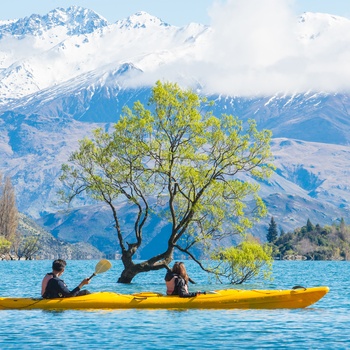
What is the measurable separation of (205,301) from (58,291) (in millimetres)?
6283

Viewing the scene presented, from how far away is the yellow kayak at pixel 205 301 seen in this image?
3684 cm

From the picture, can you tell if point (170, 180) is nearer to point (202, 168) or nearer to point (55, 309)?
point (202, 168)

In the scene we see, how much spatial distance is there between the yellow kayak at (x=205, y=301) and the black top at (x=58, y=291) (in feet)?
2.91

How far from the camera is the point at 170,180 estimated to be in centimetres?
5584

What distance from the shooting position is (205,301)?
121 feet

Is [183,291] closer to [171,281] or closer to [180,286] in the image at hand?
[180,286]

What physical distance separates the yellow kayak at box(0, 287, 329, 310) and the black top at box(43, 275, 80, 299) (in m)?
0.89

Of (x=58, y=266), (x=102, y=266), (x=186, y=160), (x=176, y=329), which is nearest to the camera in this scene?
(x=176, y=329)

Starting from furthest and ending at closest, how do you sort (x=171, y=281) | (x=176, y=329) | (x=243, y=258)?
(x=243, y=258)
(x=171, y=281)
(x=176, y=329)

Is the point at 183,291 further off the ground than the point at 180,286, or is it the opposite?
the point at 180,286

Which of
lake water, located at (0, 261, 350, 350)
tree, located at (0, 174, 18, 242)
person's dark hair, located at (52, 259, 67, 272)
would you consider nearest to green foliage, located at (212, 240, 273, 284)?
lake water, located at (0, 261, 350, 350)

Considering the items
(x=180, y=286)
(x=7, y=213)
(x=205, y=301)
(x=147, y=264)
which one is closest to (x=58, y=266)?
(x=180, y=286)

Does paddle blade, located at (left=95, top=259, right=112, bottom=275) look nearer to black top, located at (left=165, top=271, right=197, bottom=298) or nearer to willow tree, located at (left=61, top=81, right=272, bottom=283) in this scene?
black top, located at (left=165, top=271, right=197, bottom=298)

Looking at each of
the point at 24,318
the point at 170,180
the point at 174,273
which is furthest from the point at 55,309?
the point at 170,180
